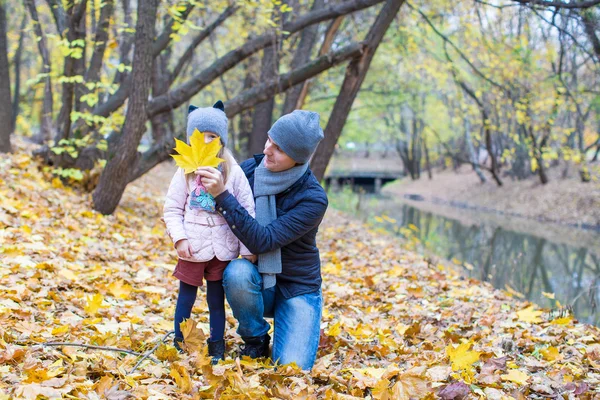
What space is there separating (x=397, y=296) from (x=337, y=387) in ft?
8.39

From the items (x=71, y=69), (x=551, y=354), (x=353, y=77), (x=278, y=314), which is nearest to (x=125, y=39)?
(x=71, y=69)

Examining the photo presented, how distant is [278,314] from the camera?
121 inches

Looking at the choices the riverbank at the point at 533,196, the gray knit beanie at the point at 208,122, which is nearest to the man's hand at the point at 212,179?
the gray knit beanie at the point at 208,122

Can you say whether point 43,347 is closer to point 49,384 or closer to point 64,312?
point 49,384

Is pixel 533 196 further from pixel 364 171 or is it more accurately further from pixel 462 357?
pixel 462 357

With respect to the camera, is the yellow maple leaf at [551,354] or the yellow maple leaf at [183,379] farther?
the yellow maple leaf at [551,354]

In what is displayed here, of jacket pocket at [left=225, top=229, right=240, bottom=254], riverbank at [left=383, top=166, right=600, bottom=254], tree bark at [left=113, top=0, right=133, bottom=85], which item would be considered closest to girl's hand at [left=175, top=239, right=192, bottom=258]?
jacket pocket at [left=225, top=229, right=240, bottom=254]

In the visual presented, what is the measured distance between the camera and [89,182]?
7.68m

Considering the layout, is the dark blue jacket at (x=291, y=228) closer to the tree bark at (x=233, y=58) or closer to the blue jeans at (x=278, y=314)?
the blue jeans at (x=278, y=314)

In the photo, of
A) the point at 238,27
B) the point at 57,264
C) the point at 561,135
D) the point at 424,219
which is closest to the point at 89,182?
the point at 57,264

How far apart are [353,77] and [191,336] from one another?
5.48 meters

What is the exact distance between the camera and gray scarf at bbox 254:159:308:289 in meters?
2.89

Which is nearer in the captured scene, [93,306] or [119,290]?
[93,306]

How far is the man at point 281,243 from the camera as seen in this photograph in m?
2.77
